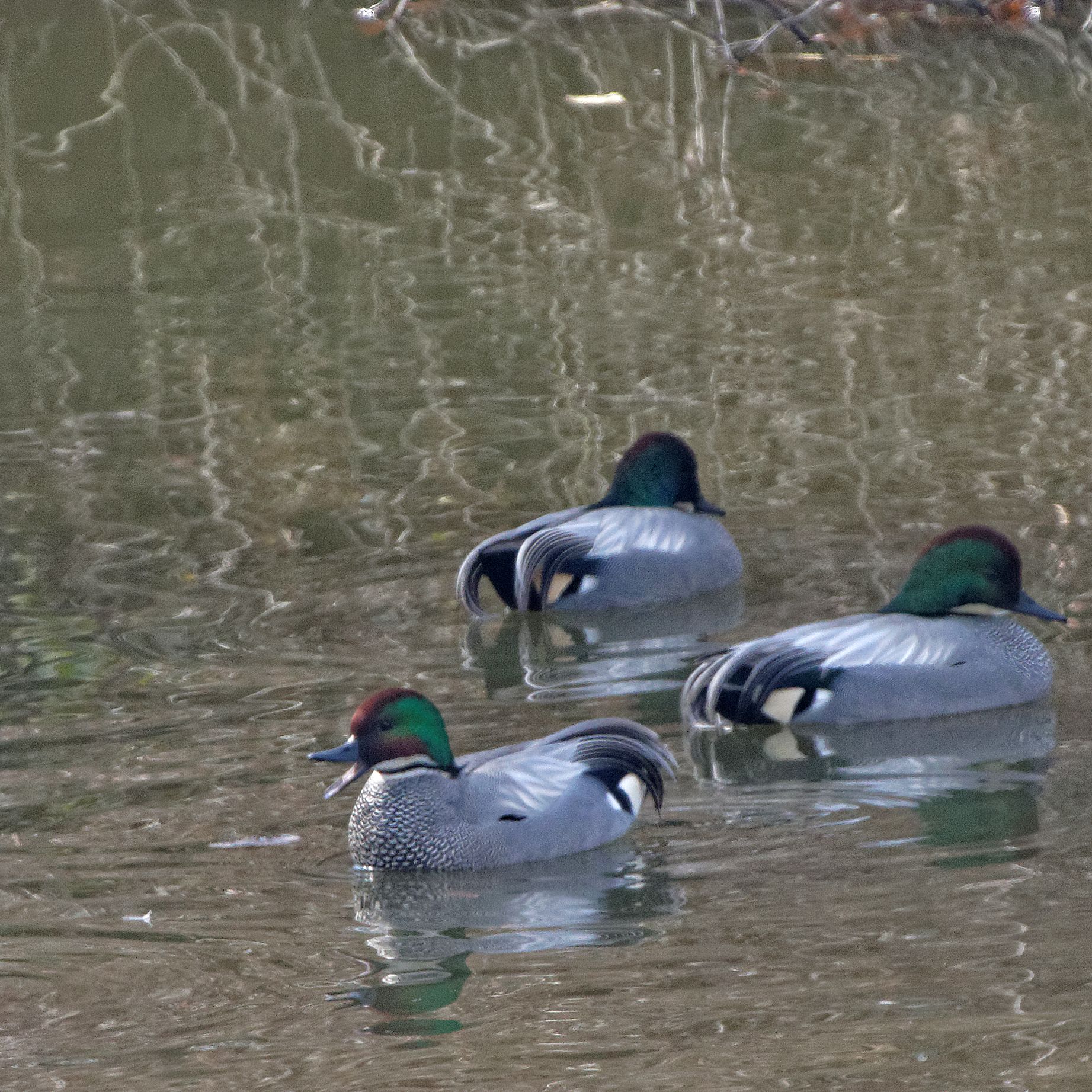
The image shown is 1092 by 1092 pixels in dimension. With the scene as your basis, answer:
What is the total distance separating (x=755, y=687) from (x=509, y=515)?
2.57m

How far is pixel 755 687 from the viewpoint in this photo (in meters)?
7.42

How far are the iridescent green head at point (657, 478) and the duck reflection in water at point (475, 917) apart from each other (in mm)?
3173

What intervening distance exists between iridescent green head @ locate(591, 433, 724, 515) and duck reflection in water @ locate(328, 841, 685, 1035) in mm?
3173

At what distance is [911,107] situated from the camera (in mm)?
19234

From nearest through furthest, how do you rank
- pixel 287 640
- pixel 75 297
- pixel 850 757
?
pixel 850 757, pixel 287 640, pixel 75 297

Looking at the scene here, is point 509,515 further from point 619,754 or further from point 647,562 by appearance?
point 619,754

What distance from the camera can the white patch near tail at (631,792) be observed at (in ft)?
21.0

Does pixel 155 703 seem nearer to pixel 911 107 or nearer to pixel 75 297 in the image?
pixel 75 297

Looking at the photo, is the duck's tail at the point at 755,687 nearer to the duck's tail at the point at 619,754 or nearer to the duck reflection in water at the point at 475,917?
the duck's tail at the point at 619,754

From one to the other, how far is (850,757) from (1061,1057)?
8.60 feet

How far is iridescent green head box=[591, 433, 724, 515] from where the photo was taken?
30.7 ft

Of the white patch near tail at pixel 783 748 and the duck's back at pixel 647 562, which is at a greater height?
the duck's back at pixel 647 562

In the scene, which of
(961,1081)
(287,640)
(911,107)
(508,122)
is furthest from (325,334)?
(961,1081)

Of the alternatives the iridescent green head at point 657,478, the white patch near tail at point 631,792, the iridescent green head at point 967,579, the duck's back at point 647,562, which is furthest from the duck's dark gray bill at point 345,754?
the iridescent green head at point 657,478
